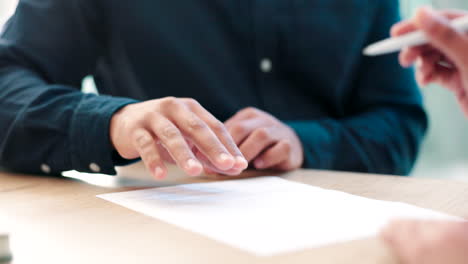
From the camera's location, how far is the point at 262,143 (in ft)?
2.39

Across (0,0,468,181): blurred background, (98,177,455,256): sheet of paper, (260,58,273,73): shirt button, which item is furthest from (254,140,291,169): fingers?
(0,0,468,181): blurred background

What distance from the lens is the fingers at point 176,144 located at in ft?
1.71

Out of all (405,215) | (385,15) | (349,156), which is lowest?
(349,156)

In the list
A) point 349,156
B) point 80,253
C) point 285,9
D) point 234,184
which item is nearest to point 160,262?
point 80,253

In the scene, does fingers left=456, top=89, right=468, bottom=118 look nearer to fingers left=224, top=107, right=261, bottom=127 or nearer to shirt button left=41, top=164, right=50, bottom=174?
fingers left=224, top=107, right=261, bottom=127

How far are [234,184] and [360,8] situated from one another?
0.63 metres

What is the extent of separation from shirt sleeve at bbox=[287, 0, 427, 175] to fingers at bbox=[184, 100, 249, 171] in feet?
0.99

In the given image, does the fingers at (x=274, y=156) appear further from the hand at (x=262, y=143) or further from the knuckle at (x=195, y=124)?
the knuckle at (x=195, y=124)

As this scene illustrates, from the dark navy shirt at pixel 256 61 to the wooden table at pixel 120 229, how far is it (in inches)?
11.1

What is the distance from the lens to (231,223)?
0.42 m

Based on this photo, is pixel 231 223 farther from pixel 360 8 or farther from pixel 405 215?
pixel 360 8

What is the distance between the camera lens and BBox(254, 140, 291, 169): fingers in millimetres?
727

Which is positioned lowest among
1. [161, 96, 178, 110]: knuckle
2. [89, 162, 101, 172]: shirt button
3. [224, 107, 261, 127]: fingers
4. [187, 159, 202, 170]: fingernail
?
[89, 162, 101, 172]: shirt button

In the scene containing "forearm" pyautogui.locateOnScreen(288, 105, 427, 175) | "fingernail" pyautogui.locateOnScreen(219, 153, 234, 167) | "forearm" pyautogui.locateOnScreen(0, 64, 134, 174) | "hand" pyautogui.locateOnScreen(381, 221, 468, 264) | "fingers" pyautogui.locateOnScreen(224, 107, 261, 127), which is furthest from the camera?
"forearm" pyautogui.locateOnScreen(288, 105, 427, 175)
